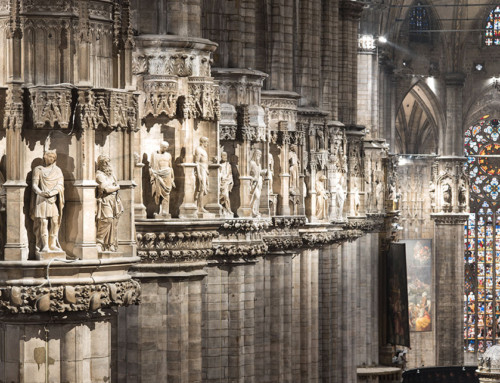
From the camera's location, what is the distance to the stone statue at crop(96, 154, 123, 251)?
1930cm

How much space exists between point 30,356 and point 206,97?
9.42 m

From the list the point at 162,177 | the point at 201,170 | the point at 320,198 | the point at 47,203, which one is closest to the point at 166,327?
the point at 162,177

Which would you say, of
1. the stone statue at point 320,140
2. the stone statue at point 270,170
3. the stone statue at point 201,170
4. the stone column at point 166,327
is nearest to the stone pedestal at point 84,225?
the stone column at point 166,327

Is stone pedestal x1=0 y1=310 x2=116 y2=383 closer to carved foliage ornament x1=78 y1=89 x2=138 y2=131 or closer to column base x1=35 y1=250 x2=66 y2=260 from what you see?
column base x1=35 y1=250 x2=66 y2=260

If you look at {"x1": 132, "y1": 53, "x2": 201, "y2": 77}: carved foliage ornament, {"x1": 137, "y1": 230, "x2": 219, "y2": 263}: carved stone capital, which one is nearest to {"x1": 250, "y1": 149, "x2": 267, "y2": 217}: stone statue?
{"x1": 137, "y1": 230, "x2": 219, "y2": 263}: carved stone capital

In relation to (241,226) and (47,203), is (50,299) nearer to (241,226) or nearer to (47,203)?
(47,203)

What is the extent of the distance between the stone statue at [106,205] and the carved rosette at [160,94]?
305 inches

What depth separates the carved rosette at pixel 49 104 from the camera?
1888 centimetres

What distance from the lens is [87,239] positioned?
62.5 ft

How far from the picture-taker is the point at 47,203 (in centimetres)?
1883

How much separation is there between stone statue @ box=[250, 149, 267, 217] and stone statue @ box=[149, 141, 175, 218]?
6.78 m

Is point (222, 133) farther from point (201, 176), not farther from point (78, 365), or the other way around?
point (78, 365)

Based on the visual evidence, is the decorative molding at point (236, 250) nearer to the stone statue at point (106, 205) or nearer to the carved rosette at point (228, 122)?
the carved rosette at point (228, 122)

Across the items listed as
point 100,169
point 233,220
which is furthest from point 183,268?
point 100,169
